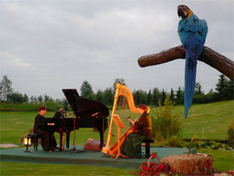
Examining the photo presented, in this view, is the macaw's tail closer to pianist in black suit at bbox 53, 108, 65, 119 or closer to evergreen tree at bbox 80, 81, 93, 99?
A: pianist in black suit at bbox 53, 108, 65, 119

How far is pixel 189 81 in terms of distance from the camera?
3.94m

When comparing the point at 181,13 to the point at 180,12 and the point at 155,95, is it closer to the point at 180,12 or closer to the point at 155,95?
the point at 180,12

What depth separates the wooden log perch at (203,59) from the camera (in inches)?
149

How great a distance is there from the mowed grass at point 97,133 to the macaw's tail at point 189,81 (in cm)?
247

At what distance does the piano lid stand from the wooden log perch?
347cm

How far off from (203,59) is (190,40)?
0.36 metres

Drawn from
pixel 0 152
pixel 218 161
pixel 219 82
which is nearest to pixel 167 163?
pixel 218 161

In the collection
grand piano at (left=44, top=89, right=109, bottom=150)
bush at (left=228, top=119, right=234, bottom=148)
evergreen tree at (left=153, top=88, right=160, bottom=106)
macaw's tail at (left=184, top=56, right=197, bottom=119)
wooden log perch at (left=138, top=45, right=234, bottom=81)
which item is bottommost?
bush at (left=228, top=119, right=234, bottom=148)

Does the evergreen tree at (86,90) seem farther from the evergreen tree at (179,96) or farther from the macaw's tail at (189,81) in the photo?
the macaw's tail at (189,81)

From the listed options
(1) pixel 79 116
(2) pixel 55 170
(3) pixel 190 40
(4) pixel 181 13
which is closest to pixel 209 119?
(1) pixel 79 116

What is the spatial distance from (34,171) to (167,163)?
2595 mm

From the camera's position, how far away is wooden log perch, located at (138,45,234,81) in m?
3.78

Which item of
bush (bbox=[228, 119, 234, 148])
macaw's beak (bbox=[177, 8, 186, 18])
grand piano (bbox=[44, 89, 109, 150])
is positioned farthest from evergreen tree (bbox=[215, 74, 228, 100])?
macaw's beak (bbox=[177, 8, 186, 18])

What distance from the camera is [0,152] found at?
793cm
